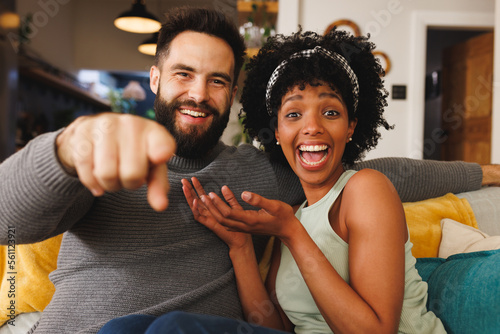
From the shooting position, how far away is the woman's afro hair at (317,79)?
1.08 meters

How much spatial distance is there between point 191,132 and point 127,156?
757 mm

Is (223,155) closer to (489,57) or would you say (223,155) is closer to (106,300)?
(106,300)

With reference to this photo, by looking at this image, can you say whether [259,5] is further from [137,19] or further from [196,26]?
[196,26]

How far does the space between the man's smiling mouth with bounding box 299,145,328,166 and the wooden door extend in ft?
11.0

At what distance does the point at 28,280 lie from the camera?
1.22 metres

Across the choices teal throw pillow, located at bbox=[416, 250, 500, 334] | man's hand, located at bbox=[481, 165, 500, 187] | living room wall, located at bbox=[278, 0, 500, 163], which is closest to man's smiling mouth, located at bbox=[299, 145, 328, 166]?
teal throw pillow, located at bbox=[416, 250, 500, 334]

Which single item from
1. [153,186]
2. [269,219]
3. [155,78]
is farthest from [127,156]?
[155,78]

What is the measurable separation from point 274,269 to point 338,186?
0.35 meters

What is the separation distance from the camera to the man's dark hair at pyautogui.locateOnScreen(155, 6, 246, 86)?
128cm

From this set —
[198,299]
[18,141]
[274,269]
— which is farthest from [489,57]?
[18,141]

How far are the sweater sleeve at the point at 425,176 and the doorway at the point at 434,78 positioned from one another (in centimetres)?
411

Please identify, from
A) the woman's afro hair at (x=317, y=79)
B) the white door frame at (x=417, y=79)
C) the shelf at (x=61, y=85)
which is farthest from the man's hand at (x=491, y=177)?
the shelf at (x=61, y=85)

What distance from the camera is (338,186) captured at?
1.04m

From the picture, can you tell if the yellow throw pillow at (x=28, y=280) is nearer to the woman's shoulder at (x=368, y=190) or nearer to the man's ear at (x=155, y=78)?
the man's ear at (x=155, y=78)
